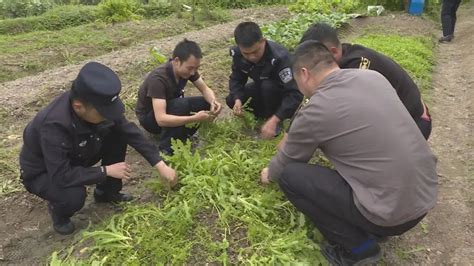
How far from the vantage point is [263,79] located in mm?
4496

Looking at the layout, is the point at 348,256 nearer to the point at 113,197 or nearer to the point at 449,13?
the point at 113,197

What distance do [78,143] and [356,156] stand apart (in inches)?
72.9

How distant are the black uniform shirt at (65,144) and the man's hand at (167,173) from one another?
0.06m

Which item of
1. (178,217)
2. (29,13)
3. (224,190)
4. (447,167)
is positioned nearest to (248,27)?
(224,190)

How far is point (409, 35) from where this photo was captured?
9289mm

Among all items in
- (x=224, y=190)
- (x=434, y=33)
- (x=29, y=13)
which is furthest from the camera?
(x=29, y=13)

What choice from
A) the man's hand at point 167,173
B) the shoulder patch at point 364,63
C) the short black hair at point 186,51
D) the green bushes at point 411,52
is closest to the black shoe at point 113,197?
the man's hand at point 167,173

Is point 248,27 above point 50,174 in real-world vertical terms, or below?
above

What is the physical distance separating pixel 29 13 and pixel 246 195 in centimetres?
1272

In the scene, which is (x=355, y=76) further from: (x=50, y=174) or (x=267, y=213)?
(x=50, y=174)

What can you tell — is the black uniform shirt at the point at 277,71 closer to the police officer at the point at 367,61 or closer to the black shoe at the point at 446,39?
the police officer at the point at 367,61

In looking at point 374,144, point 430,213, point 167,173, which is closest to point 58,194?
point 167,173

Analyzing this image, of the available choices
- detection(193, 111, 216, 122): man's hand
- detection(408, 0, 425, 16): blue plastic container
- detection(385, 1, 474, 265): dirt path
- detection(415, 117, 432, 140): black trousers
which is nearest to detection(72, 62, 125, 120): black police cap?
detection(193, 111, 216, 122): man's hand

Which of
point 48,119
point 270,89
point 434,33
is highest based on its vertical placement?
point 48,119
